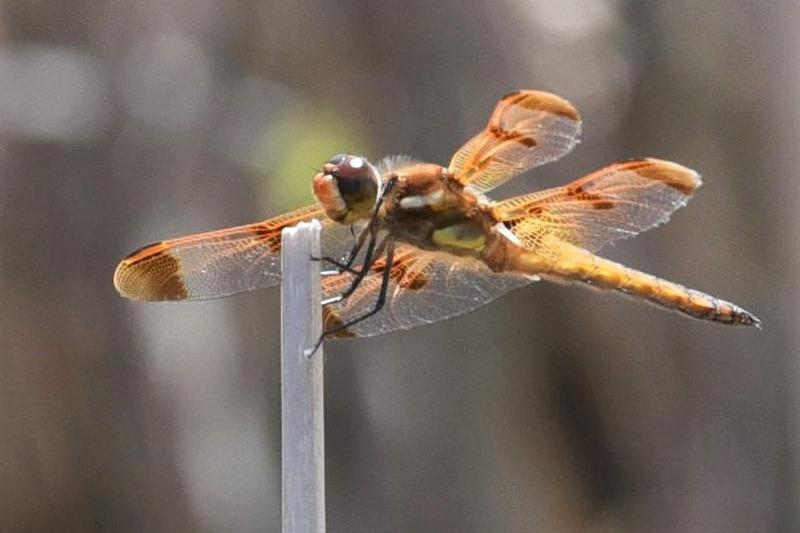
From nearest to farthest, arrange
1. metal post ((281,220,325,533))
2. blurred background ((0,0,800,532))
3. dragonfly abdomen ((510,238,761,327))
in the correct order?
metal post ((281,220,325,533))
dragonfly abdomen ((510,238,761,327))
blurred background ((0,0,800,532))

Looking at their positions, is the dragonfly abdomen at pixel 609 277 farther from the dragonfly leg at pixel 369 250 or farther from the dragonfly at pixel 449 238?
the dragonfly leg at pixel 369 250

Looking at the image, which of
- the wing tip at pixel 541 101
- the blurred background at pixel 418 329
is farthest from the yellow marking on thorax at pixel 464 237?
the blurred background at pixel 418 329

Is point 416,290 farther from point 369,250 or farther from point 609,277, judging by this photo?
point 609,277

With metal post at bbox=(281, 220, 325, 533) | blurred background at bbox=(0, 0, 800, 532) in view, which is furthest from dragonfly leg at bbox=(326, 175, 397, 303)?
blurred background at bbox=(0, 0, 800, 532)

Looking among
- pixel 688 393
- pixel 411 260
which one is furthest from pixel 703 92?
pixel 411 260

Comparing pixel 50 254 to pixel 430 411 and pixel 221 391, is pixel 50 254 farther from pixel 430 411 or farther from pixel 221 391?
pixel 430 411

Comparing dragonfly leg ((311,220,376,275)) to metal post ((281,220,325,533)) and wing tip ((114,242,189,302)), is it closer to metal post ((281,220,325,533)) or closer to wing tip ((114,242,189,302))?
wing tip ((114,242,189,302))
